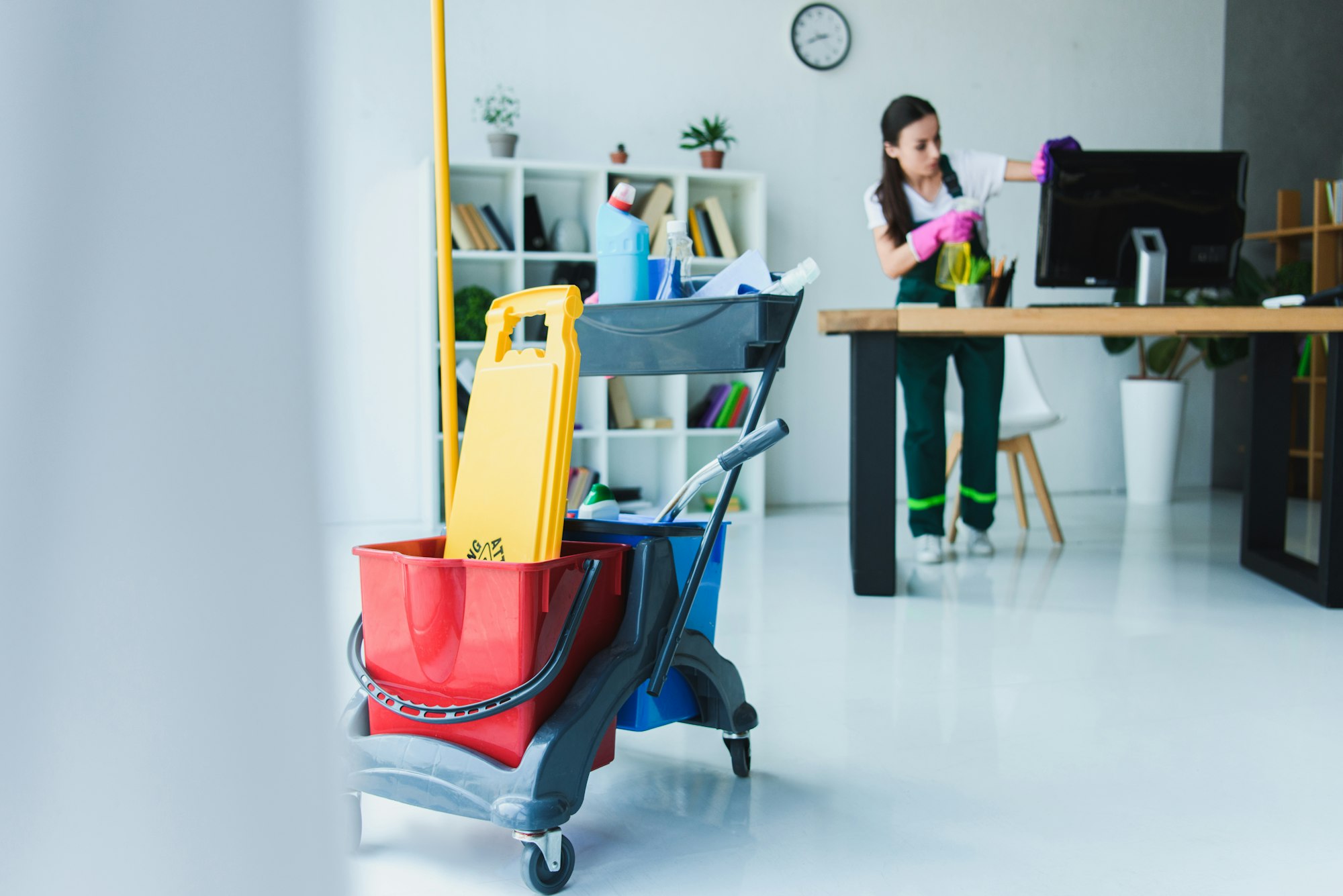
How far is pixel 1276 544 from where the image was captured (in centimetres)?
311

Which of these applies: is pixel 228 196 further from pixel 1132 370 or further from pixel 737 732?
pixel 1132 370

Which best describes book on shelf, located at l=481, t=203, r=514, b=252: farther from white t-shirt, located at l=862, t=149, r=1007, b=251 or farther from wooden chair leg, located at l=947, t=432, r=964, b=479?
wooden chair leg, located at l=947, t=432, r=964, b=479

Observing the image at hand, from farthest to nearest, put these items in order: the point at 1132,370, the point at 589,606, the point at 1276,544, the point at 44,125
→ the point at 1132,370, the point at 1276,544, the point at 589,606, the point at 44,125

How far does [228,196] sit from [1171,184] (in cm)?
315

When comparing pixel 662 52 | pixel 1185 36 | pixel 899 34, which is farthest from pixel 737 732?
pixel 1185 36

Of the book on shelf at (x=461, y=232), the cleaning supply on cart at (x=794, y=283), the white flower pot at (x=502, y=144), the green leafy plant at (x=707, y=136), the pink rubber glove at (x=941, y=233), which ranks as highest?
the green leafy plant at (x=707, y=136)

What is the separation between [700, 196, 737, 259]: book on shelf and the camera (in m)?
4.34

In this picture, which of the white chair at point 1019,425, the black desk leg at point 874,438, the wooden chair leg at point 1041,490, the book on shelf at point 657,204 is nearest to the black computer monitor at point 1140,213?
the white chair at point 1019,425

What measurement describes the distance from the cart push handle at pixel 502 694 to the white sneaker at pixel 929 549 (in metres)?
2.20

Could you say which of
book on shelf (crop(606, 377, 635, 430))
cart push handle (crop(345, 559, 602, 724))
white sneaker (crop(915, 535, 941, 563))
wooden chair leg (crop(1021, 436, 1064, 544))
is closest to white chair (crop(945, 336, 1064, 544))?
wooden chair leg (crop(1021, 436, 1064, 544))

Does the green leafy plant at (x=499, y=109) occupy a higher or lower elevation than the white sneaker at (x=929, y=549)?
higher

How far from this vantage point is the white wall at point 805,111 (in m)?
4.21

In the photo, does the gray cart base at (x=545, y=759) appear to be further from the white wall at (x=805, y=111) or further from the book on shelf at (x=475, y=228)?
the book on shelf at (x=475, y=228)

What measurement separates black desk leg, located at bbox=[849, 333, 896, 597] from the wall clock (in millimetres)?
2495
